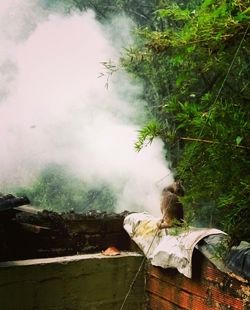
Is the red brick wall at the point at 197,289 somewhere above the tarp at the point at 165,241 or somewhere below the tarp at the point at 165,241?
below

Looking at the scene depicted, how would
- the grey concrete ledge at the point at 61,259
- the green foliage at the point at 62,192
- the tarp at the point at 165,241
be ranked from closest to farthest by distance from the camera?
the tarp at the point at 165,241 → the grey concrete ledge at the point at 61,259 → the green foliage at the point at 62,192

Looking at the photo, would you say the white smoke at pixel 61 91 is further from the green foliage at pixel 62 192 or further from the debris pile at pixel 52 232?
the debris pile at pixel 52 232

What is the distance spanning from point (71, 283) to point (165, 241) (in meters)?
1.91

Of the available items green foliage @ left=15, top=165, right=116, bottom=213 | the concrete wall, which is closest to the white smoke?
green foliage @ left=15, top=165, right=116, bottom=213

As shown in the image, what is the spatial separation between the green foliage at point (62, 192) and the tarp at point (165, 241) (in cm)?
1292

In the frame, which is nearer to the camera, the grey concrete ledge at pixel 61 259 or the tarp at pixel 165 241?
the tarp at pixel 165 241

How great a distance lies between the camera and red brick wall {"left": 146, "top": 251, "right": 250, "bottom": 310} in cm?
538

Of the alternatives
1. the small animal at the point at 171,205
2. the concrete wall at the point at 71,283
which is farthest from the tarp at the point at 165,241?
the concrete wall at the point at 71,283

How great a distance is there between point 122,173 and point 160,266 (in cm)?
819

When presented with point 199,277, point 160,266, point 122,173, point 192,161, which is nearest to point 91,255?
point 160,266

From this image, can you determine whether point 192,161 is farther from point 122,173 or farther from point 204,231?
point 122,173

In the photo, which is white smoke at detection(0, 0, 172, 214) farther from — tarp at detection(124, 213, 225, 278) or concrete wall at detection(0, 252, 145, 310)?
concrete wall at detection(0, 252, 145, 310)

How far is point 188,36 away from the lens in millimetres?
2504

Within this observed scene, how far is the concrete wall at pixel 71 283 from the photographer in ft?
20.2
